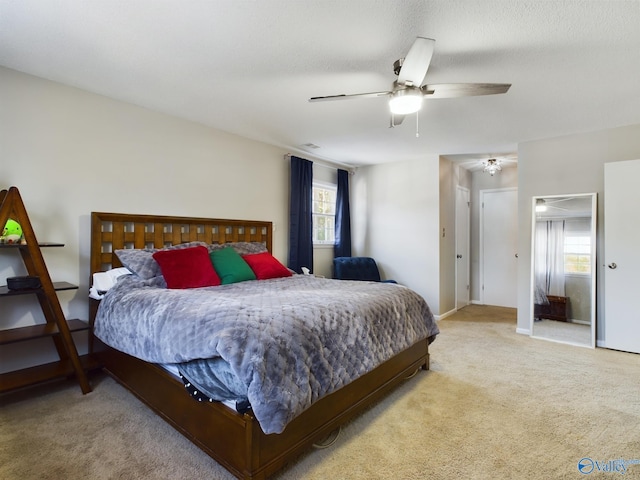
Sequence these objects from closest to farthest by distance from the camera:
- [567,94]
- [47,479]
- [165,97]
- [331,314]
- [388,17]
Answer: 1. [47,479]
2. [388,17]
3. [331,314]
4. [567,94]
5. [165,97]

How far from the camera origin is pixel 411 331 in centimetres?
261

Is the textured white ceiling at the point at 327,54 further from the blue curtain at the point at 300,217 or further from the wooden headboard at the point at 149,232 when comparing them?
the blue curtain at the point at 300,217

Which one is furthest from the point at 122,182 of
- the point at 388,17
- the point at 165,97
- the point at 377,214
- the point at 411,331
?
the point at 377,214

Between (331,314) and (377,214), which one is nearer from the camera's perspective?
(331,314)

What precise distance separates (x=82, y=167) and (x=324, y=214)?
11.1ft

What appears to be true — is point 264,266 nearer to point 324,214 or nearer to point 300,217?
point 300,217

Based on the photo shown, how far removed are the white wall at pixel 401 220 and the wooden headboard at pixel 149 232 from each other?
229 centimetres

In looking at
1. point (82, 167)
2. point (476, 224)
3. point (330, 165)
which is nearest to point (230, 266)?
point (82, 167)

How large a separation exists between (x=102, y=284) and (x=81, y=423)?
1.02 meters

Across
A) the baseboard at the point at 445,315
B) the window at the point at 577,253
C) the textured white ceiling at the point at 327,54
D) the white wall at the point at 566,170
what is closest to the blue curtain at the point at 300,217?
the textured white ceiling at the point at 327,54

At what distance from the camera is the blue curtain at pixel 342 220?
5.45 metres

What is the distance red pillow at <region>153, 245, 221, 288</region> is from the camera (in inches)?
107

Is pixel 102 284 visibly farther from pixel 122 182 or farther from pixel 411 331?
pixel 411 331

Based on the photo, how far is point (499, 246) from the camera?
228 inches
